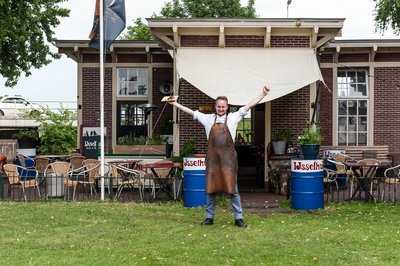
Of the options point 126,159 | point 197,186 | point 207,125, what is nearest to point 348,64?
point 126,159

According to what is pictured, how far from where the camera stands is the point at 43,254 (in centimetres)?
677

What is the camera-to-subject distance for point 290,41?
13.5 m

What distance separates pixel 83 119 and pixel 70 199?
6.82 metres

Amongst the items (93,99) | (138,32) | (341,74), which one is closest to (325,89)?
(341,74)

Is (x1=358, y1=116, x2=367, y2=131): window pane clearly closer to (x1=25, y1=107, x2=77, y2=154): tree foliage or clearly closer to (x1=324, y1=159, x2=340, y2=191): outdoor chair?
(x1=324, y1=159, x2=340, y2=191): outdoor chair

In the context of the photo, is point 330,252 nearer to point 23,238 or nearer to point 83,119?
point 23,238

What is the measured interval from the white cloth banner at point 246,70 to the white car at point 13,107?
15451 millimetres

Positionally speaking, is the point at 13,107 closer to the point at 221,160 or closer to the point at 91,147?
the point at 91,147

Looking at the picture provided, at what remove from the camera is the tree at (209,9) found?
4153 cm

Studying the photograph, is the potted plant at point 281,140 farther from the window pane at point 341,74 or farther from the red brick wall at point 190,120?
the window pane at point 341,74

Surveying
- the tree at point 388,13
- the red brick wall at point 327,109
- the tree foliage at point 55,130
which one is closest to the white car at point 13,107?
the tree foliage at point 55,130

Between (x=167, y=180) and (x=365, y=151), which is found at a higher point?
(x=365, y=151)

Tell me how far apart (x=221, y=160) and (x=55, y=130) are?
15719 millimetres

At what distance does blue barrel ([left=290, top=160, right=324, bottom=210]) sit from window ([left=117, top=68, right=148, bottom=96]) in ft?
29.4
